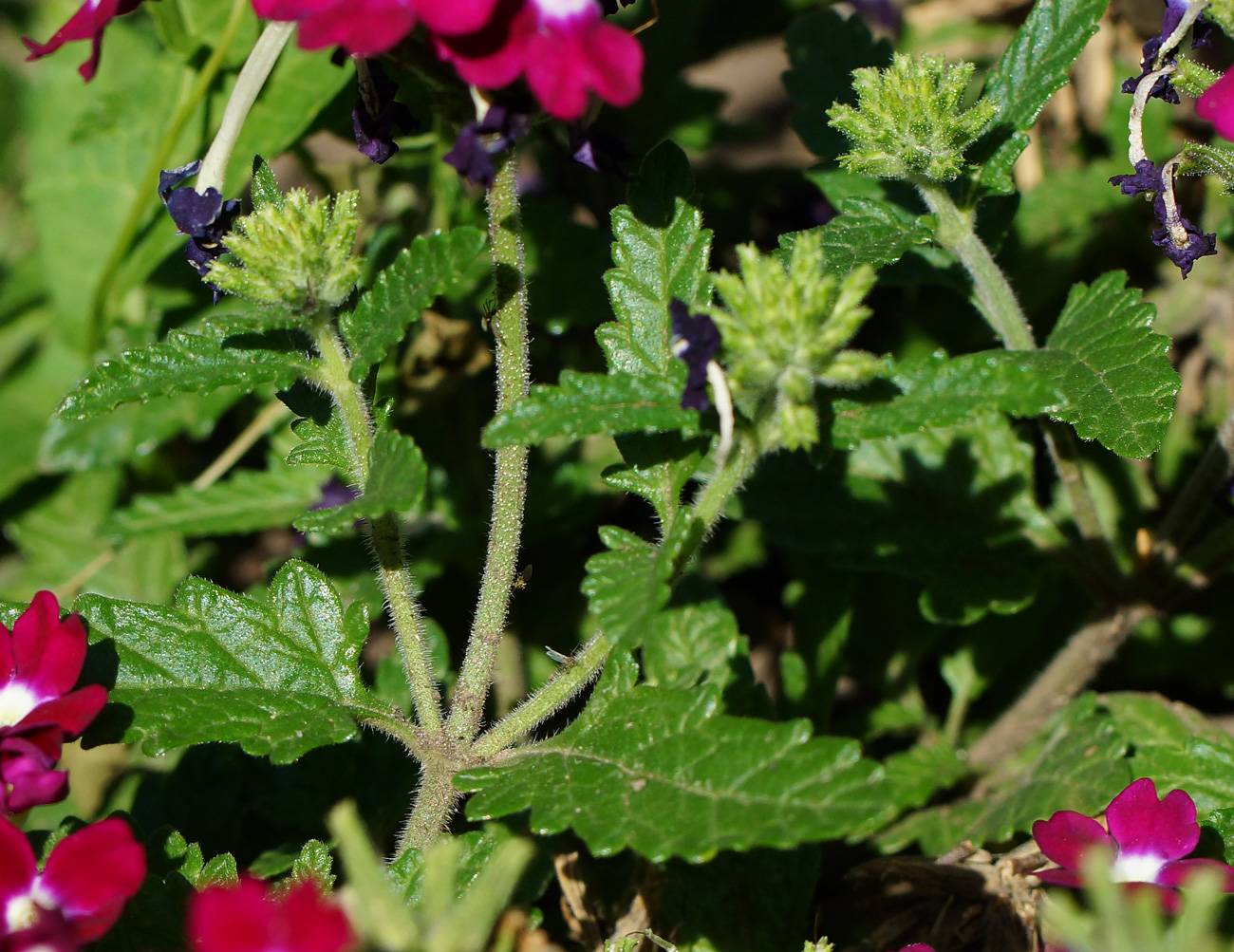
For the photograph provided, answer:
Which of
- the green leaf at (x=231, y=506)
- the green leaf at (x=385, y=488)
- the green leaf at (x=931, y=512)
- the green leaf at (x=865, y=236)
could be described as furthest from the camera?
the green leaf at (x=231, y=506)

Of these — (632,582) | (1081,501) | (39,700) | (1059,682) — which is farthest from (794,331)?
(1059,682)

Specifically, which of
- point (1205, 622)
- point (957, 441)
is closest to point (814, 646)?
point (957, 441)

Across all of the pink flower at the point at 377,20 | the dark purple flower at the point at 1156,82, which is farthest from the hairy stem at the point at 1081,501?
the pink flower at the point at 377,20

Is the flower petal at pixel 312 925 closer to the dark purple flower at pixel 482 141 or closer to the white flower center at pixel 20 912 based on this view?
the white flower center at pixel 20 912

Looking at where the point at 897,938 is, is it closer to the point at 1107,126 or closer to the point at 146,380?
the point at 146,380

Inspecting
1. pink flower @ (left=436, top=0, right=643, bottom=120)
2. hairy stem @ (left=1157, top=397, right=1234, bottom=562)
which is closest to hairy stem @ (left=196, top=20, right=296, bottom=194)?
pink flower @ (left=436, top=0, right=643, bottom=120)
